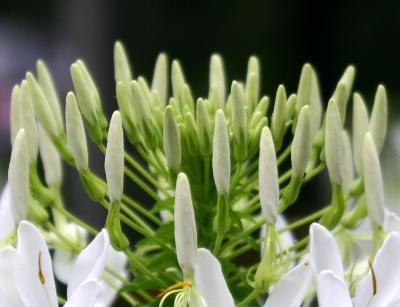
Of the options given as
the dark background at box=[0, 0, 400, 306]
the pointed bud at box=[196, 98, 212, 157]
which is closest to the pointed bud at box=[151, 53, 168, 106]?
the pointed bud at box=[196, 98, 212, 157]

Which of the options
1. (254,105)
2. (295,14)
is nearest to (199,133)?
(254,105)

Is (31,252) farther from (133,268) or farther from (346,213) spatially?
(346,213)

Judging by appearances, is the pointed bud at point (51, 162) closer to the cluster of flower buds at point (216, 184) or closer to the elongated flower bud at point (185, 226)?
the cluster of flower buds at point (216, 184)

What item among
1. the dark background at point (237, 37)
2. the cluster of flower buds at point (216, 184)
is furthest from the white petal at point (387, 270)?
the dark background at point (237, 37)

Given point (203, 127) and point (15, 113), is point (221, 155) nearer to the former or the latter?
point (203, 127)

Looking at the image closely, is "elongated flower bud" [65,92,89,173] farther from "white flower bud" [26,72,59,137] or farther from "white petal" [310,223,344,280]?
"white petal" [310,223,344,280]

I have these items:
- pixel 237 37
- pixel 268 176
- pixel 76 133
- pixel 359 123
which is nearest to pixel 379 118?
pixel 359 123

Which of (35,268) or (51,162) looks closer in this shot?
(35,268)
